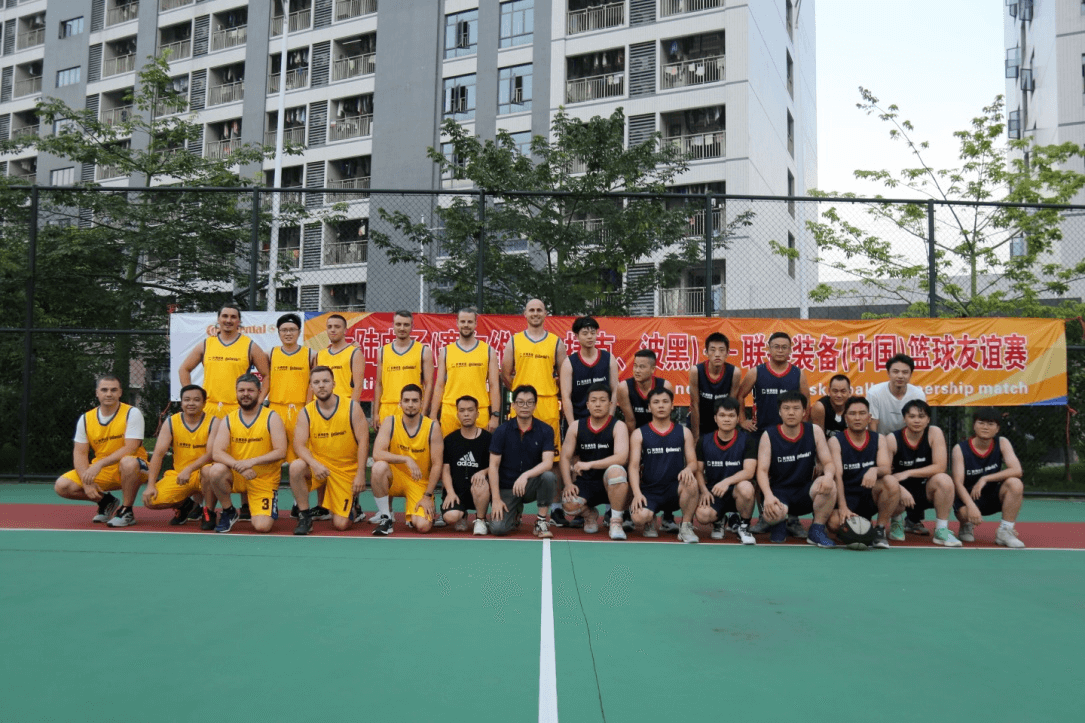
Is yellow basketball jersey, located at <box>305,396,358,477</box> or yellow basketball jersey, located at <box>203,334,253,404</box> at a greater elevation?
yellow basketball jersey, located at <box>203,334,253,404</box>

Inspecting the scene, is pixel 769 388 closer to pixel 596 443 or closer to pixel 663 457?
pixel 663 457

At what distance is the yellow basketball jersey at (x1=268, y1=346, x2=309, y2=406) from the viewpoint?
7.32 meters

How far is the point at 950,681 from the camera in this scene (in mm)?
2949

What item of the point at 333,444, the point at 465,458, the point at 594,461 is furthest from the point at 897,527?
the point at 333,444

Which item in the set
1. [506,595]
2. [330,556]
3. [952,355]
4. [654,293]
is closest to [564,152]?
[654,293]

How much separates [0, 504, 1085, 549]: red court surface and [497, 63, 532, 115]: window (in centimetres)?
2027

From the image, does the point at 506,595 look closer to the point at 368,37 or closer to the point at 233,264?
the point at 233,264

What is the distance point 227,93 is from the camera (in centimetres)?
2995

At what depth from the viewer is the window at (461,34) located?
86.6 ft

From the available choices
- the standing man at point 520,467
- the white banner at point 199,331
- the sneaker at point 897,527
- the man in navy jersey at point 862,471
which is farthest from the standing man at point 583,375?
the white banner at point 199,331

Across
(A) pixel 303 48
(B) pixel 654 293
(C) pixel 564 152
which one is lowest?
(B) pixel 654 293

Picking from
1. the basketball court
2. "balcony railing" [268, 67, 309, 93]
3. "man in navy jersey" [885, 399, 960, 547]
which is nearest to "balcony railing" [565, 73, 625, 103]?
"balcony railing" [268, 67, 309, 93]

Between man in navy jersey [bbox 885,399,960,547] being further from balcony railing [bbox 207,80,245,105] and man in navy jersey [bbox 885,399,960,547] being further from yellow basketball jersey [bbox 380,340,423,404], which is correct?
balcony railing [bbox 207,80,245,105]

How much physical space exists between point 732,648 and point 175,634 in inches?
92.4
